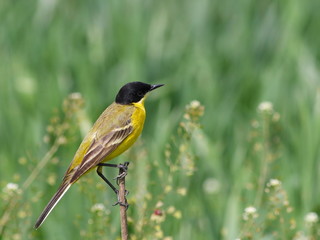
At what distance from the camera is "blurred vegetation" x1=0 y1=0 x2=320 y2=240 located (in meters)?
3.72

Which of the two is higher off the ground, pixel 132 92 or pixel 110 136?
pixel 132 92

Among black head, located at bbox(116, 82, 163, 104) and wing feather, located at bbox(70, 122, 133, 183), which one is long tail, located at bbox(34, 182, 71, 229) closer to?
wing feather, located at bbox(70, 122, 133, 183)

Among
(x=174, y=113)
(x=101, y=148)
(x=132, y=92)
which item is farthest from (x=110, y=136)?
(x=174, y=113)

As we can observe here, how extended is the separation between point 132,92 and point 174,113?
3.55 feet

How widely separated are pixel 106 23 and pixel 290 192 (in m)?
2.71

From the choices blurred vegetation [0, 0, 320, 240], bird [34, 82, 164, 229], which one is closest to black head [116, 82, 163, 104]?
bird [34, 82, 164, 229]

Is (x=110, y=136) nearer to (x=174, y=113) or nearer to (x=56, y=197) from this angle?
(x=56, y=197)

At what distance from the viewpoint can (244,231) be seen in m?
3.36

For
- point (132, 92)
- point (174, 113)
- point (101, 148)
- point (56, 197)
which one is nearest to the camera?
point (56, 197)

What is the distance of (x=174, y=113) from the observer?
201 inches

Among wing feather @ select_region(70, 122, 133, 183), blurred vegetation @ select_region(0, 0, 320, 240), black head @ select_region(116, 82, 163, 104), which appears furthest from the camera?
black head @ select_region(116, 82, 163, 104)

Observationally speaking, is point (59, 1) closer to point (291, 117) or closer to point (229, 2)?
point (229, 2)

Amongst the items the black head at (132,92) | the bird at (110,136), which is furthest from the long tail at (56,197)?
the black head at (132,92)

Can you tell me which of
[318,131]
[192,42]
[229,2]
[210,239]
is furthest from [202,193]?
[229,2]
